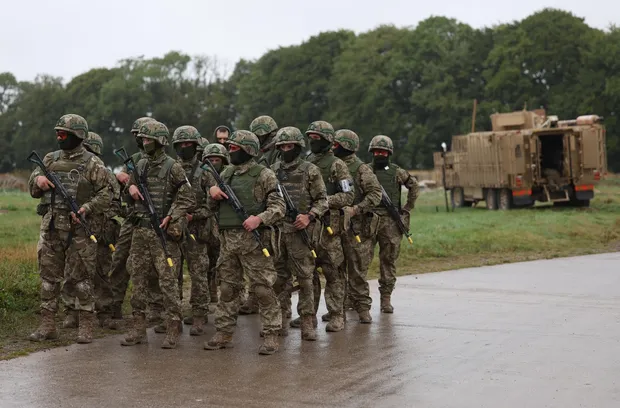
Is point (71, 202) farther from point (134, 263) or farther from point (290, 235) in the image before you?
point (290, 235)

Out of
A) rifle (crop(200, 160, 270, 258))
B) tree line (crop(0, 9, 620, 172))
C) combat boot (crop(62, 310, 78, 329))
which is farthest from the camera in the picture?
tree line (crop(0, 9, 620, 172))

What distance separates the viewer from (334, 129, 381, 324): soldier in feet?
39.0

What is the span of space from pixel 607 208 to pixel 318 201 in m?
22.9

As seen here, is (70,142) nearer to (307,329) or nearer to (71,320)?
(71,320)

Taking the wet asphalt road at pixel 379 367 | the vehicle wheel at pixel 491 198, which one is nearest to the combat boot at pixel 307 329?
the wet asphalt road at pixel 379 367

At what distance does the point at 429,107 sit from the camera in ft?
201

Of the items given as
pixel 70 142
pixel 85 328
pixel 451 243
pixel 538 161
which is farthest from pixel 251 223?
pixel 538 161

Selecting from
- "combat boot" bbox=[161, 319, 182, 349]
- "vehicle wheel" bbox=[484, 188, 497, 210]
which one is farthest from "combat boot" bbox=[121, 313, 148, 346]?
"vehicle wheel" bbox=[484, 188, 497, 210]

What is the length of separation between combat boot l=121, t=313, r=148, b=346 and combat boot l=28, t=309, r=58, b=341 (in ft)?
2.57

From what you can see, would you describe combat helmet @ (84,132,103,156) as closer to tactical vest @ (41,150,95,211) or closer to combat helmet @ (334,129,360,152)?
tactical vest @ (41,150,95,211)

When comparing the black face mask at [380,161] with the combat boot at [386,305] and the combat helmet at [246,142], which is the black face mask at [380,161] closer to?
the combat boot at [386,305]

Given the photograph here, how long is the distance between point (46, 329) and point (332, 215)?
3.30m

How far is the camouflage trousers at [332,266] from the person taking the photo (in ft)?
37.1

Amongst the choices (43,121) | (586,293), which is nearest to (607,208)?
(586,293)
